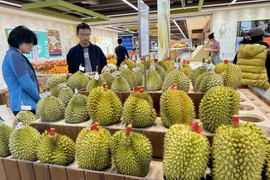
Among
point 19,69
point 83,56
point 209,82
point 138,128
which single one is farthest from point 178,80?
point 83,56

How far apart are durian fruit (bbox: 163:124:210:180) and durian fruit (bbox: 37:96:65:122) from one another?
0.87 metres

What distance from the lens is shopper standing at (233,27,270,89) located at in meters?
2.81

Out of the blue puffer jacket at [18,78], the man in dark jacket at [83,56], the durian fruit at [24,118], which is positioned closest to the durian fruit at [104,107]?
the durian fruit at [24,118]

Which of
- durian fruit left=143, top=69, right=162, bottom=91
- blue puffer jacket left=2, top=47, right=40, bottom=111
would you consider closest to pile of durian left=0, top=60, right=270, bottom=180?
durian fruit left=143, top=69, right=162, bottom=91

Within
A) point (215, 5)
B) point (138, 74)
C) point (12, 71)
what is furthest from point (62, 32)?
point (138, 74)

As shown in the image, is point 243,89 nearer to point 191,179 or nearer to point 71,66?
point 191,179

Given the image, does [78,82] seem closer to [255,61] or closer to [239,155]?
[239,155]

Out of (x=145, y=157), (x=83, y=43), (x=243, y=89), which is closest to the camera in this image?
(x=145, y=157)

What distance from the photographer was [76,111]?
4.15ft

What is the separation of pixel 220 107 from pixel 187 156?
1.14ft

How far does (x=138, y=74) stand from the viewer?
75.4 inches

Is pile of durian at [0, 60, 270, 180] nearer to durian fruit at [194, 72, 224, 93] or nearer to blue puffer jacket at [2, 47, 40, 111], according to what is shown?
durian fruit at [194, 72, 224, 93]

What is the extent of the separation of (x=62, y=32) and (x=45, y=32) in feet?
4.28

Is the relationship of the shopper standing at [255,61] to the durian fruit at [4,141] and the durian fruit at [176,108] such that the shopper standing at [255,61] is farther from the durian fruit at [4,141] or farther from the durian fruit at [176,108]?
the durian fruit at [4,141]
